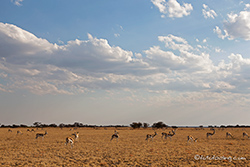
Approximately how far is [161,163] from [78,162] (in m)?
5.80

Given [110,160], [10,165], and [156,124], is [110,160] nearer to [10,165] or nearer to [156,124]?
[10,165]

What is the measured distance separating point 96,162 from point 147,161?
11.9ft

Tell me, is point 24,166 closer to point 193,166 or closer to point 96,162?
point 96,162

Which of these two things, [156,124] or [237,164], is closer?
[237,164]

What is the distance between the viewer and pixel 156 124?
105 metres

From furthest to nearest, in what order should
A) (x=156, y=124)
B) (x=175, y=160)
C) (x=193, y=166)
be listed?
(x=156, y=124) → (x=175, y=160) → (x=193, y=166)

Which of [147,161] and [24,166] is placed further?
[147,161]

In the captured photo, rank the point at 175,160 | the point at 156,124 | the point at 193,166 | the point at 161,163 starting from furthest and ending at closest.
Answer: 1. the point at 156,124
2. the point at 175,160
3. the point at 161,163
4. the point at 193,166

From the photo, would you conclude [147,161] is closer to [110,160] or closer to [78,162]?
[110,160]

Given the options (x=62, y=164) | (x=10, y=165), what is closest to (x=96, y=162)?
(x=62, y=164)

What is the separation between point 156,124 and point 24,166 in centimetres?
9482

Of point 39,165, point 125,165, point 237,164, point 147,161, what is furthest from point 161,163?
point 39,165

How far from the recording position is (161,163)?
1442cm

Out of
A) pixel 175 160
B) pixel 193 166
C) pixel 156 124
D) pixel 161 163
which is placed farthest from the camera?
pixel 156 124
